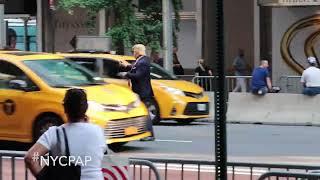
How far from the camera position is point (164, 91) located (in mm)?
18031

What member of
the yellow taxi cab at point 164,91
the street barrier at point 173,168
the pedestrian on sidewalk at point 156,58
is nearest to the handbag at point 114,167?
the street barrier at point 173,168

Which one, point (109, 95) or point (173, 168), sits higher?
point (109, 95)

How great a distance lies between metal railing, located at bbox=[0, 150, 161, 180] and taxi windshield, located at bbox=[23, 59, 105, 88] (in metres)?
4.91

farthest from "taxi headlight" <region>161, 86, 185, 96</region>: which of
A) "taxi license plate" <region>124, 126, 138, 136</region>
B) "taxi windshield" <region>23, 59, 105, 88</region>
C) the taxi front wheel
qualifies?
"taxi license plate" <region>124, 126, 138, 136</region>

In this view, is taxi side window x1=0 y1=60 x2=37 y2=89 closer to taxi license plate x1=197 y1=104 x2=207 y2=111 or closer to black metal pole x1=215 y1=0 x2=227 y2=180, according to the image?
taxi license plate x1=197 y1=104 x2=207 y2=111

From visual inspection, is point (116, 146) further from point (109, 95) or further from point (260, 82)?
point (260, 82)

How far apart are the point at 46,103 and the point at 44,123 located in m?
0.33

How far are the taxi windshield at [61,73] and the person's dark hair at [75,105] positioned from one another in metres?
7.71

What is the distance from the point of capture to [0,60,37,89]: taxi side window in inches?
509

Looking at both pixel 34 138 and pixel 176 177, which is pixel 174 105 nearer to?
pixel 34 138

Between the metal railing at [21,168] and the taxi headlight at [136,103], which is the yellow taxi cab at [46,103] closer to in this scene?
the taxi headlight at [136,103]

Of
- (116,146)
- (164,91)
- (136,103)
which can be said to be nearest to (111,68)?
(164,91)

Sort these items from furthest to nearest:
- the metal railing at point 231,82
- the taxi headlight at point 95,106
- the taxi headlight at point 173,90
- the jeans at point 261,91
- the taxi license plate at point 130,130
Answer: the metal railing at point 231,82, the jeans at point 261,91, the taxi headlight at point 173,90, the taxi license plate at point 130,130, the taxi headlight at point 95,106

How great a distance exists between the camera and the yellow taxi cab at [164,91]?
17422mm
